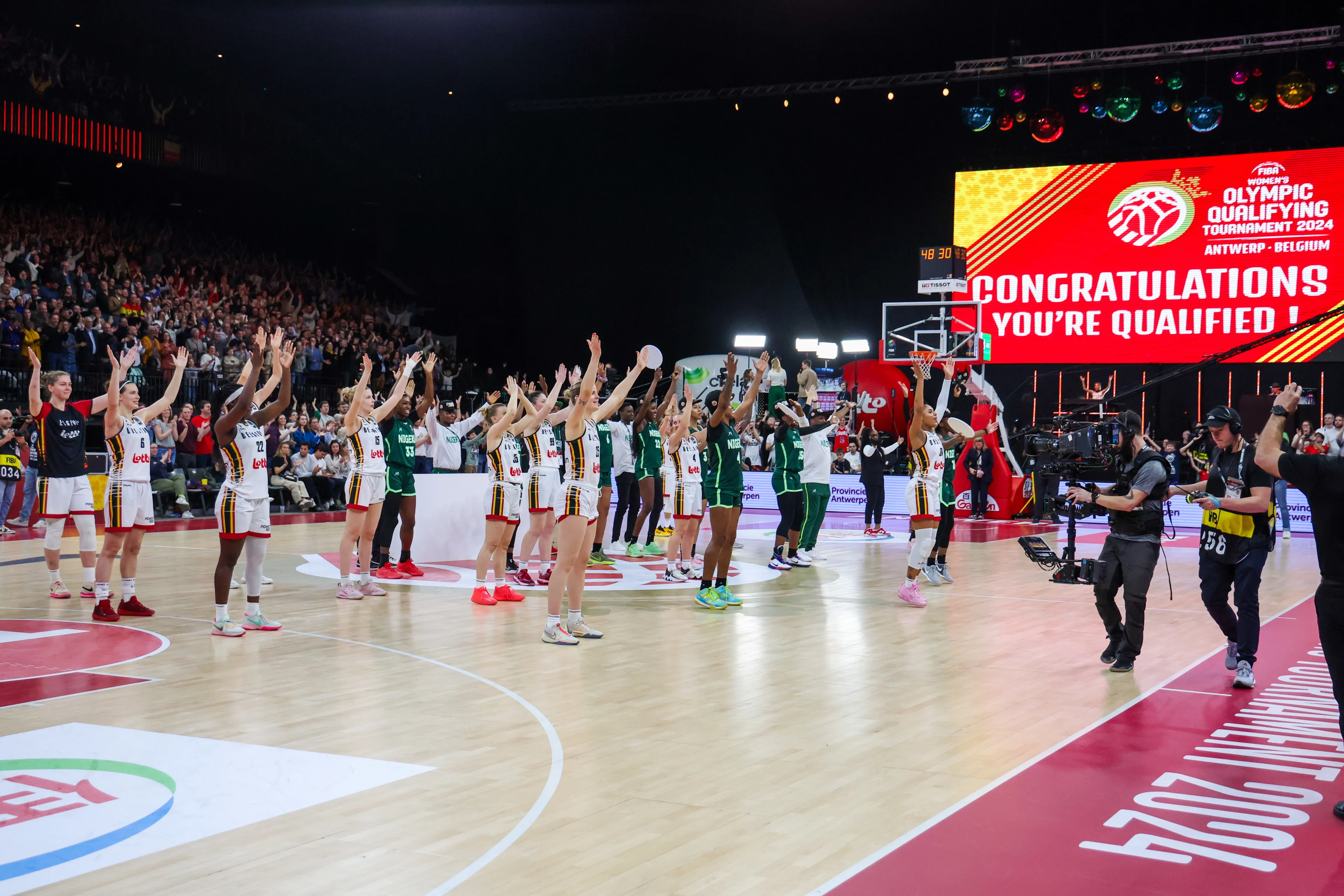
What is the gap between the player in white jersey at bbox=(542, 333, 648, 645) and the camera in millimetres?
7879

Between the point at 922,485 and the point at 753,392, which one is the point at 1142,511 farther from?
the point at 922,485

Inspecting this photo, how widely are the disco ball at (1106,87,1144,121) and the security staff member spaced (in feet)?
39.2

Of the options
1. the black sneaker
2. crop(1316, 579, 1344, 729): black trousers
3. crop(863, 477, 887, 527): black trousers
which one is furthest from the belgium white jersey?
crop(863, 477, 887, 527): black trousers

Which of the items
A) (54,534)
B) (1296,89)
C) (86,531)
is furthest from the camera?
(1296,89)

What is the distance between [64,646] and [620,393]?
4094 millimetres

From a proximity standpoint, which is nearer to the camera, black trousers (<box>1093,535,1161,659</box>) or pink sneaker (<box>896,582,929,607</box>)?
black trousers (<box>1093,535,1161,659</box>)

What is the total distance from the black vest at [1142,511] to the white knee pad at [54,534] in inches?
333

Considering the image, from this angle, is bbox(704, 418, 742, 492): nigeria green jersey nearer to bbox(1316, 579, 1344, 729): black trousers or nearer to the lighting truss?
bbox(1316, 579, 1344, 729): black trousers

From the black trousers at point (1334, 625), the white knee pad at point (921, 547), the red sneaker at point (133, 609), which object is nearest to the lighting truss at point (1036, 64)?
the white knee pad at point (921, 547)

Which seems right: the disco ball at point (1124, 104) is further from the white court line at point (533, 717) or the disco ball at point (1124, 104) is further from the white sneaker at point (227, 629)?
the white sneaker at point (227, 629)

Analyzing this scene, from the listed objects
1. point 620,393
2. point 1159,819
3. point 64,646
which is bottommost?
point 1159,819

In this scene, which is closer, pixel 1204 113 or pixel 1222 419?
pixel 1222 419

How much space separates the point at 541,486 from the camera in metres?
10.6

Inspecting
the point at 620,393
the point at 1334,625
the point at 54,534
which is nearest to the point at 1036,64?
the point at 620,393
